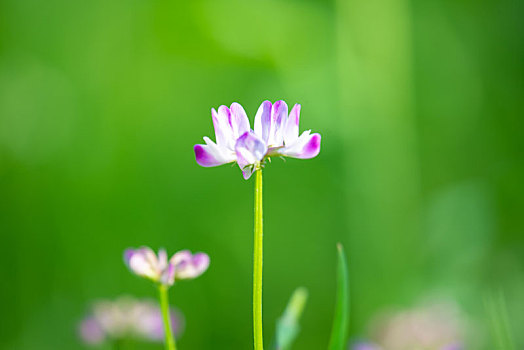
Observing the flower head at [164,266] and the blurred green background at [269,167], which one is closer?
the flower head at [164,266]

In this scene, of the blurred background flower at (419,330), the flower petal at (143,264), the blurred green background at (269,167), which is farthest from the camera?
the blurred green background at (269,167)

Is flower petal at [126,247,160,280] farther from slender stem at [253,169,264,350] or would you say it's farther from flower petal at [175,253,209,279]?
slender stem at [253,169,264,350]

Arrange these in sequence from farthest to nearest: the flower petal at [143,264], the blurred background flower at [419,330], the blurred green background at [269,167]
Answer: the blurred green background at [269,167], the blurred background flower at [419,330], the flower petal at [143,264]

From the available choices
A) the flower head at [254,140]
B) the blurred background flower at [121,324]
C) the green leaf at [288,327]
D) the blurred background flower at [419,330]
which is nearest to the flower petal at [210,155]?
the flower head at [254,140]

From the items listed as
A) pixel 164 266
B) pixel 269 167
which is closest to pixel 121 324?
pixel 164 266

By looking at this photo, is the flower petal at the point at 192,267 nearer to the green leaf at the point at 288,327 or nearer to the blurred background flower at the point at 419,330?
the green leaf at the point at 288,327

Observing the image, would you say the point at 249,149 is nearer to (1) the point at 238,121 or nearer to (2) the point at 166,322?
(1) the point at 238,121

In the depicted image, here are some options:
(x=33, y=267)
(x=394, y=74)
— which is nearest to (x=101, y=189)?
(x=33, y=267)
